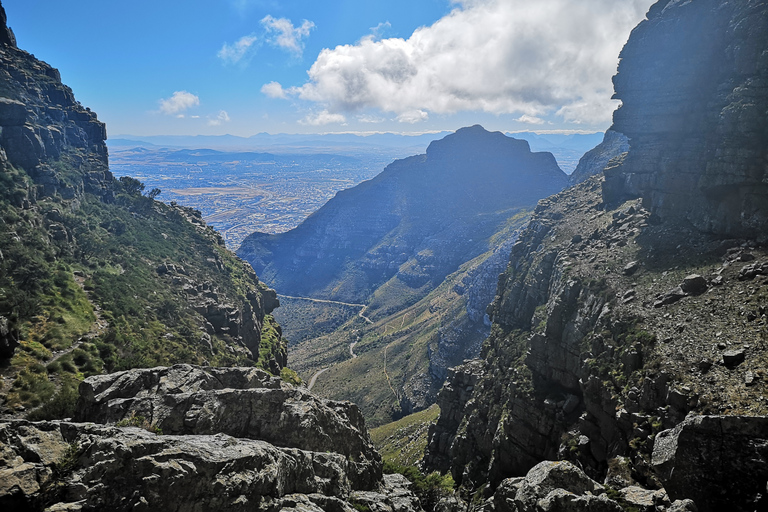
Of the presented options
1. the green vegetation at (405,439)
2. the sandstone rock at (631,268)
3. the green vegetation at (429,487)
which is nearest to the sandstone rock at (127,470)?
the green vegetation at (429,487)

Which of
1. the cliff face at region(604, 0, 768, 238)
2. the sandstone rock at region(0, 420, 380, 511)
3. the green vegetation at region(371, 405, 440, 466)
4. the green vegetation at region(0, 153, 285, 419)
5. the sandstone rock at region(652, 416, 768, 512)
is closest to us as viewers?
the sandstone rock at region(0, 420, 380, 511)

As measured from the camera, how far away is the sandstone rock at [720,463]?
58.3 ft

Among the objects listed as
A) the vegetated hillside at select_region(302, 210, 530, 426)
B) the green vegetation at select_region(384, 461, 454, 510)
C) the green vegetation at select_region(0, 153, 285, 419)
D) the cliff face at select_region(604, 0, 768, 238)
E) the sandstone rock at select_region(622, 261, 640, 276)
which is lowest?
the vegetated hillside at select_region(302, 210, 530, 426)

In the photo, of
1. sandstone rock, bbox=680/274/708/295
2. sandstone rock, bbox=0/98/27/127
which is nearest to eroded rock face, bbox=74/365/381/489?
Answer: sandstone rock, bbox=680/274/708/295

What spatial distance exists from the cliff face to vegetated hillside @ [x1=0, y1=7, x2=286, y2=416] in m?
59.5

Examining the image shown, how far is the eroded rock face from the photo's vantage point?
952 inches

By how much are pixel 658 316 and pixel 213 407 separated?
116 feet

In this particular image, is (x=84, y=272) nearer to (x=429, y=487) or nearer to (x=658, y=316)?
(x=429, y=487)

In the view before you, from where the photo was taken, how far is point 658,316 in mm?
34906

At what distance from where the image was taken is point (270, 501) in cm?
1781

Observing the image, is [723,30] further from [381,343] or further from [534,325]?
[381,343]

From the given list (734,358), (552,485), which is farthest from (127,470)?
(734,358)

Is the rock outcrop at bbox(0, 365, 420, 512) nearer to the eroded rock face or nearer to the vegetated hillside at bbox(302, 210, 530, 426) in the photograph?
the eroded rock face

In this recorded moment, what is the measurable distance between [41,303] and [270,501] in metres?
45.9
